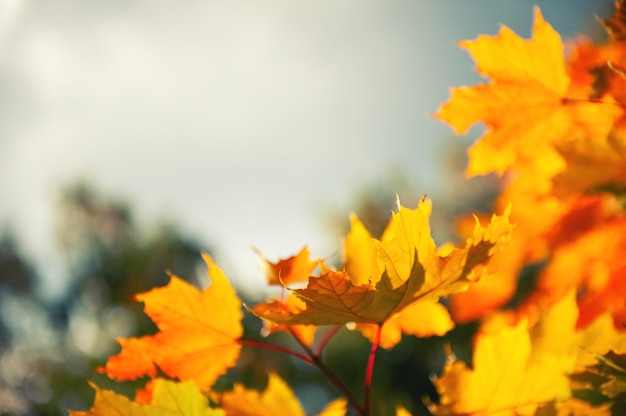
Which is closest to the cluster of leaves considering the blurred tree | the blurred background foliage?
the blurred background foliage

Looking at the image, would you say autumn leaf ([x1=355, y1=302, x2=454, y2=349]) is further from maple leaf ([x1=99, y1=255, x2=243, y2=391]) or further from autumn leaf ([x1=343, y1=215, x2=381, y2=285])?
maple leaf ([x1=99, y1=255, x2=243, y2=391])

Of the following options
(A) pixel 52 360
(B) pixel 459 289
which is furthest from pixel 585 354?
(A) pixel 52 360

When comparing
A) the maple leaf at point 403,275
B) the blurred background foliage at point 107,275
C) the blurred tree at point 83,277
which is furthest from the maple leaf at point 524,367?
the blurred tree at point 83,277

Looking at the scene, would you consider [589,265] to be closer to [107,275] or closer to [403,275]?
[403,275]

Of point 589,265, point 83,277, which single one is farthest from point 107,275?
point 589,265

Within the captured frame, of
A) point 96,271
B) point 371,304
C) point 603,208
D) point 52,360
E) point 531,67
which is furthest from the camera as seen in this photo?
point 96,271

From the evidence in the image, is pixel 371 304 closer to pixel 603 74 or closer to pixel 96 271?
pixel 603 74
